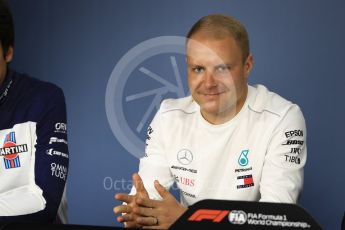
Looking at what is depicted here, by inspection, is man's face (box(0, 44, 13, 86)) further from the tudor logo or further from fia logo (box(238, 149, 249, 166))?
fia logo (box(238, 149, 249, 166))

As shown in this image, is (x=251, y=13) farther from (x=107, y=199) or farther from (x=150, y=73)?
(x=107, y=199)

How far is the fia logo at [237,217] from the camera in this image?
2.22 ft

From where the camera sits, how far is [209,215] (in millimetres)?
685

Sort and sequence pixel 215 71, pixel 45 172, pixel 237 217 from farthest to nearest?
1. pixel 215 71
2. pixel 45 172
3. pixel 237 217

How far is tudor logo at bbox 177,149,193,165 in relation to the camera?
1.67m

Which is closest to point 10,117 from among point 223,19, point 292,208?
point 223,19

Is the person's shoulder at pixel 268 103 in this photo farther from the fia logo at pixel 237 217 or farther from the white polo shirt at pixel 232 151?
the fia logo at pixel 237 217

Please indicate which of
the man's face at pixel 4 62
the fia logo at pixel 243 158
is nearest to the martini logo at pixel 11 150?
the man's face at pixel 4 62

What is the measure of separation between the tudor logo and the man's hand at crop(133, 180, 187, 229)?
41 centimetres

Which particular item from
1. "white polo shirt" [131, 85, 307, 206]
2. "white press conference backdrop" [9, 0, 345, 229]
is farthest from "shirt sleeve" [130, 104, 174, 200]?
"white press conference backdrop" [9, 0, 345, 229]

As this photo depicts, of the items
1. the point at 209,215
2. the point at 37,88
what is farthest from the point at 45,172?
the point at 209,215

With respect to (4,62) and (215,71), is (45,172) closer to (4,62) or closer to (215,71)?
(4,62)

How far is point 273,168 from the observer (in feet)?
5.05

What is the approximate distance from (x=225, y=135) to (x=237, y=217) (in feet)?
3.19
